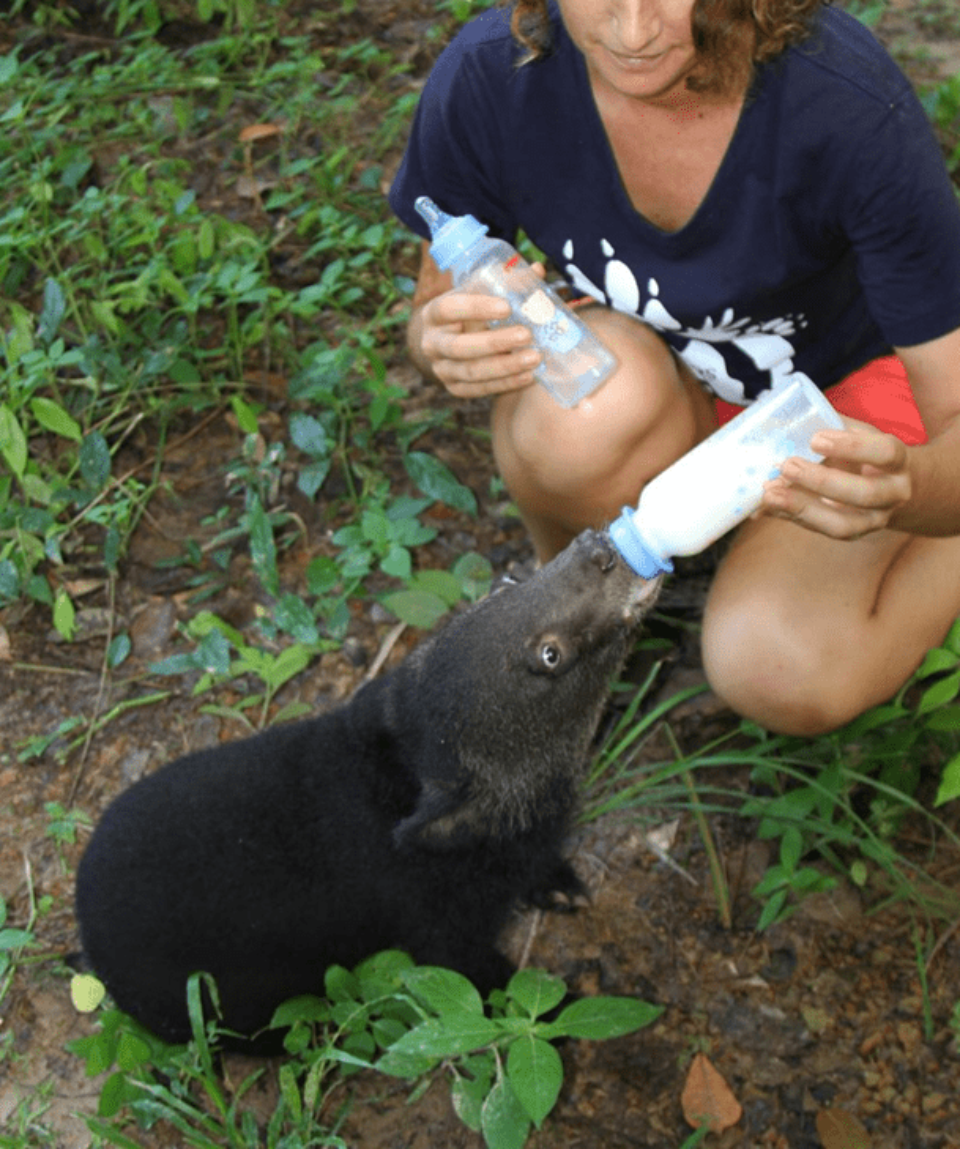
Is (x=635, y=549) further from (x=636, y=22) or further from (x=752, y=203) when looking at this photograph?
(x=636, y=22)

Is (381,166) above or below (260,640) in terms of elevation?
above

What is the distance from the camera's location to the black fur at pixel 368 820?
2.22 metres

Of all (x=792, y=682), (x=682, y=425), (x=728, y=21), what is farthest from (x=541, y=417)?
(x=728, y=21)

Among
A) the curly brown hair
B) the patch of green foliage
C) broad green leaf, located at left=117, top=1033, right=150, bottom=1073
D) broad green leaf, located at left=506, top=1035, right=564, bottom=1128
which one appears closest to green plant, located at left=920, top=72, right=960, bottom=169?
the patch of green foliage

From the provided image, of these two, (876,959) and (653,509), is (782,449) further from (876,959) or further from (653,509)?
(876,959)

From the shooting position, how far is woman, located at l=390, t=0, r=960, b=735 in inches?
76.9

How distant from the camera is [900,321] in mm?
2098

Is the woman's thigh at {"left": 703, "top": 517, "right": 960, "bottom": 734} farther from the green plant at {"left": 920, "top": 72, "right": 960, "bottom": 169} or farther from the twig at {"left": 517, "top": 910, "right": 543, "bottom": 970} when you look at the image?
the green plant at {"left": 920, "top": 72, "right": 960, "bottom": 169}

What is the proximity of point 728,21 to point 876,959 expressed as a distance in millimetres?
1807

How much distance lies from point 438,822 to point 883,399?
1.26 m

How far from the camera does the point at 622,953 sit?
8.27 ft

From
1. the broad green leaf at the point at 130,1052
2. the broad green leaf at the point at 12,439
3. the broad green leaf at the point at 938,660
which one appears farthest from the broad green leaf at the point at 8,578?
the broad green leaf at the point at 938,660

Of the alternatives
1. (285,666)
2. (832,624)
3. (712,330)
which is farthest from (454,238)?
(285,666)

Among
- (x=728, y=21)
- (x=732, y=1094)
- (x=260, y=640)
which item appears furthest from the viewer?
(x=260, y=640)
